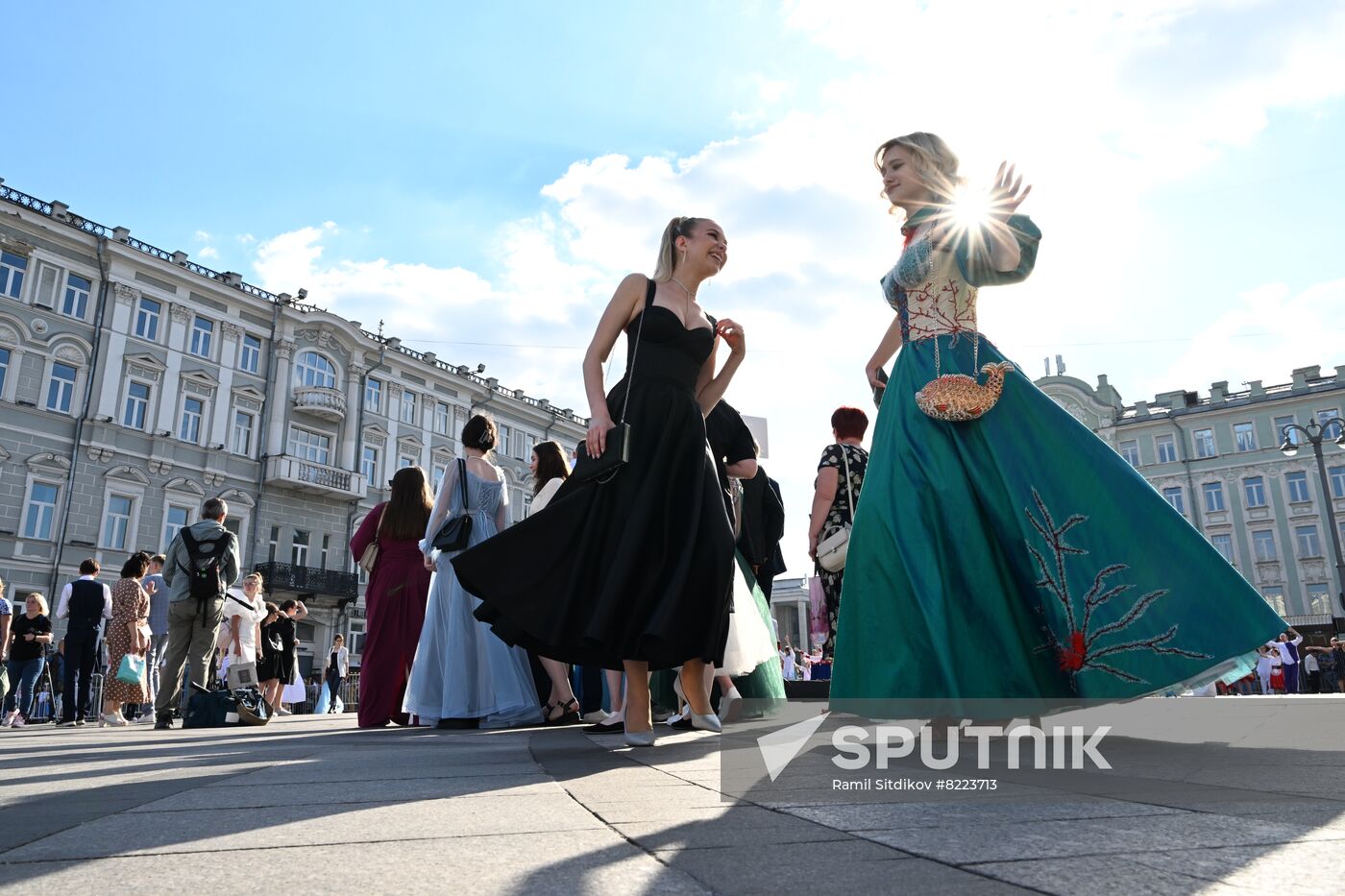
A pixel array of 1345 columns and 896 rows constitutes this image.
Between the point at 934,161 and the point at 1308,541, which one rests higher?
the point at 1308,541

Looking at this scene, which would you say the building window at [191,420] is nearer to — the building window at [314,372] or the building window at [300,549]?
the building window at [314,372]

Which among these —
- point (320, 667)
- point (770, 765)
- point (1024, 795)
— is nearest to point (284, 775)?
point (770, 765)

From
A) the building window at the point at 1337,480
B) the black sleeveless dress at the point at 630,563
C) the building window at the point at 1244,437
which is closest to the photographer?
the black sleeveless dress at the point at 630,563

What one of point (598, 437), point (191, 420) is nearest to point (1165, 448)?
point (191, 420)

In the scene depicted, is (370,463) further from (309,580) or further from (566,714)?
(566,714)

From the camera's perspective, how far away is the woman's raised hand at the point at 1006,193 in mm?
3182

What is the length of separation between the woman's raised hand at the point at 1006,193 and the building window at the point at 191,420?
30.0m

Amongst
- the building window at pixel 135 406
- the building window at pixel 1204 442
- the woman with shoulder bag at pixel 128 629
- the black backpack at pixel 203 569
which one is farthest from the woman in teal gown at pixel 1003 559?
the building window at pixel 1204 442

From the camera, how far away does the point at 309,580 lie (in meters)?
31.0

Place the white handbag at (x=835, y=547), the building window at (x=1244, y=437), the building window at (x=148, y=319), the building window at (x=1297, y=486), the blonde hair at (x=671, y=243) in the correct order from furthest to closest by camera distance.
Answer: the building window at (x=1244, y=437), the building window at (x=1297, y=486), the building window at (x=148, y=319), the white handbag at (x=835, y=547), the blonde hair at (x=671, y=243)

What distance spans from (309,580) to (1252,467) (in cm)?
4252

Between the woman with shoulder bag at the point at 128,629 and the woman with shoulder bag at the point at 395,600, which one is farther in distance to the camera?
the woman with shoulder bag at the point at 128,629

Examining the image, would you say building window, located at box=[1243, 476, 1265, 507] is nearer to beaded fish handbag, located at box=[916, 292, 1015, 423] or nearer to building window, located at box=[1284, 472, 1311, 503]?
building window, located at box=[1284, 472, 1311, 503]

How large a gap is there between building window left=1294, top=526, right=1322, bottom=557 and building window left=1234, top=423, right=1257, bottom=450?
14.8 feet
